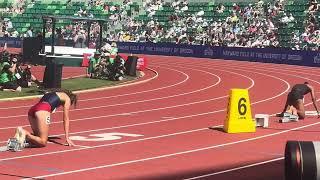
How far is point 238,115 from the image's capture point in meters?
14.1

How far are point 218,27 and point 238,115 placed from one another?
115 ft

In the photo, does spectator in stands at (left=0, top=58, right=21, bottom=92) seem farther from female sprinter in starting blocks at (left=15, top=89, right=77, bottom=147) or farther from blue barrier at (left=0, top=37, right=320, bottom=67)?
blue barrier at (left=0, top=37, right=320, bottom=67)

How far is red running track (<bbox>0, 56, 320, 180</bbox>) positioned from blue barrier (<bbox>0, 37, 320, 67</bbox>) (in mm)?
16311

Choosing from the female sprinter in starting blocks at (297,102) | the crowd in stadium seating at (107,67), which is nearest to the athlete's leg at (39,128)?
the female sprinter in starting blocks at (297,102)

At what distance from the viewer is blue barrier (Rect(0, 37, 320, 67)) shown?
40.6 metres

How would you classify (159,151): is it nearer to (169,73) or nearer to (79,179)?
(79,179)

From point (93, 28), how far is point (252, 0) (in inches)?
493

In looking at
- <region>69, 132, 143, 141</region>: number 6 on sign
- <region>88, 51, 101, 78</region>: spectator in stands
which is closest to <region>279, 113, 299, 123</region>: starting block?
<region>69, 132, 143, 141</region>: number 6 on sign

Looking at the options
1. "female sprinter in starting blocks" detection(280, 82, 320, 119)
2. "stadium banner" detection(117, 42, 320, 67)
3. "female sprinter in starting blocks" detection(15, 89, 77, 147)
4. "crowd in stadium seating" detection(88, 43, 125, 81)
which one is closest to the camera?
"female sprinter in starting blocks" detection(15, 89, 77, 147)

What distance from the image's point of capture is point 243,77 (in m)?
31.1

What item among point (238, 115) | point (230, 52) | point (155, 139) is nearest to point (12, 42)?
point (230, 52)

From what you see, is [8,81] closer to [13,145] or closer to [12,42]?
[13,145]

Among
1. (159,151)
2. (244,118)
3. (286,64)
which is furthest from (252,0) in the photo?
(159,151)

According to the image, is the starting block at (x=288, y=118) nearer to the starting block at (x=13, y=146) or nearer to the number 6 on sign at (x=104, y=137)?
the number 6 on sign at (x=104, y=137)
